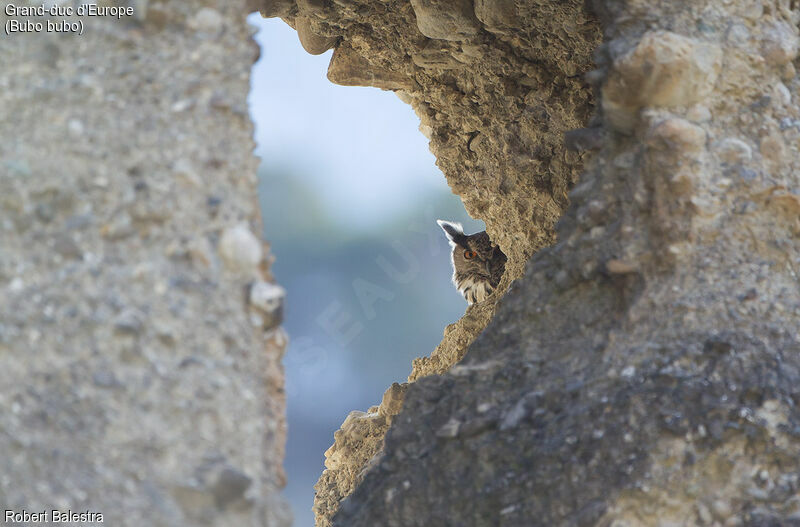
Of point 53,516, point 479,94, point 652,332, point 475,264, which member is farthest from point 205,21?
point 475,264

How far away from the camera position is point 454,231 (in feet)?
19.3

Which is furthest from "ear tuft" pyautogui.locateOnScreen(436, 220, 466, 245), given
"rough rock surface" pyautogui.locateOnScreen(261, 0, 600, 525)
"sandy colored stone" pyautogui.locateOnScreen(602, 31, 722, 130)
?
"sandy colored stone" pyautogui.locateOnScreen(602, 31, 722, 130)

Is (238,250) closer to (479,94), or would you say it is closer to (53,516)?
(53,516)

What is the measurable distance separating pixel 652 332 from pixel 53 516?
1.21 m

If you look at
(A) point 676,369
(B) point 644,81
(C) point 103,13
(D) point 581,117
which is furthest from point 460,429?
(D) point 581,117

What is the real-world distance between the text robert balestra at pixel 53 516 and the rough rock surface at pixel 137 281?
1cm

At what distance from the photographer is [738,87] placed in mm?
1973

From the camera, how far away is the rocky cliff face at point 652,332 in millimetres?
1730

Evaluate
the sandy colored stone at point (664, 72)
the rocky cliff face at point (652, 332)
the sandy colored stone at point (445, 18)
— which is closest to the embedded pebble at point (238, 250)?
the rocky cliff face at point (652, 332)

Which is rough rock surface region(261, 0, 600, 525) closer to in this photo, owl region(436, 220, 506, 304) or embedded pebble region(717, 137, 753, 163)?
embedded pebble region(717, 137, 753, 163)

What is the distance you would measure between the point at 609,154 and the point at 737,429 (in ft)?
2.21

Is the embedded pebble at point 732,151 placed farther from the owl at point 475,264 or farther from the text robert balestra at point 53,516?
the owl at point 475,264

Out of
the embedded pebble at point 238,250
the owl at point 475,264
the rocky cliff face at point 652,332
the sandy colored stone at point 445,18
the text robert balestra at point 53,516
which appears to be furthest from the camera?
the owl at point 475,264

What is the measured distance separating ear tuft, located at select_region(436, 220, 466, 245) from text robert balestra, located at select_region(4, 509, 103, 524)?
14.5ft
